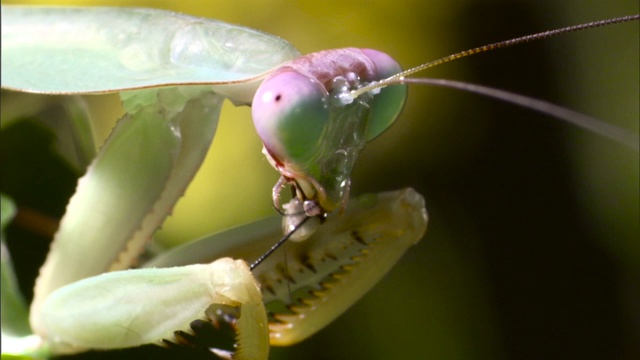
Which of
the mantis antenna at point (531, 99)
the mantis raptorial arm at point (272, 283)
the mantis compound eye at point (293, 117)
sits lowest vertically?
the mantis raptorial arm at point (272, 283)

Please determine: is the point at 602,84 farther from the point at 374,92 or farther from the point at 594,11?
the point at 374,92

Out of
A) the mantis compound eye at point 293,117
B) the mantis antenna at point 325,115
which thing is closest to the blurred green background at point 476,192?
the mantis antenna at point 325,115

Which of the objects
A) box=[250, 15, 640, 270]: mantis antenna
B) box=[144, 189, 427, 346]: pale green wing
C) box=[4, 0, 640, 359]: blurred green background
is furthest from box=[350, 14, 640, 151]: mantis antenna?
box=[4, 0, 640, 359]: blurred green background

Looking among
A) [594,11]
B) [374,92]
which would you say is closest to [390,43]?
[594,11]

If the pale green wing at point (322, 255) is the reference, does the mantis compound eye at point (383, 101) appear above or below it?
above

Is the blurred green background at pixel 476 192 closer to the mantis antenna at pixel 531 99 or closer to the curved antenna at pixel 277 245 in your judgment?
the curved antenna at pixel 277 245

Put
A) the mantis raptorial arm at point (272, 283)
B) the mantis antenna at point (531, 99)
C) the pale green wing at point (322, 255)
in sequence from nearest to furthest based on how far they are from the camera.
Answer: the mantis antenna at point (531, 99), the mantis raptorial arm at point (272, 283), the pale green wing at point (322, 255)

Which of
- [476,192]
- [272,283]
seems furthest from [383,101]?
[476,192]
